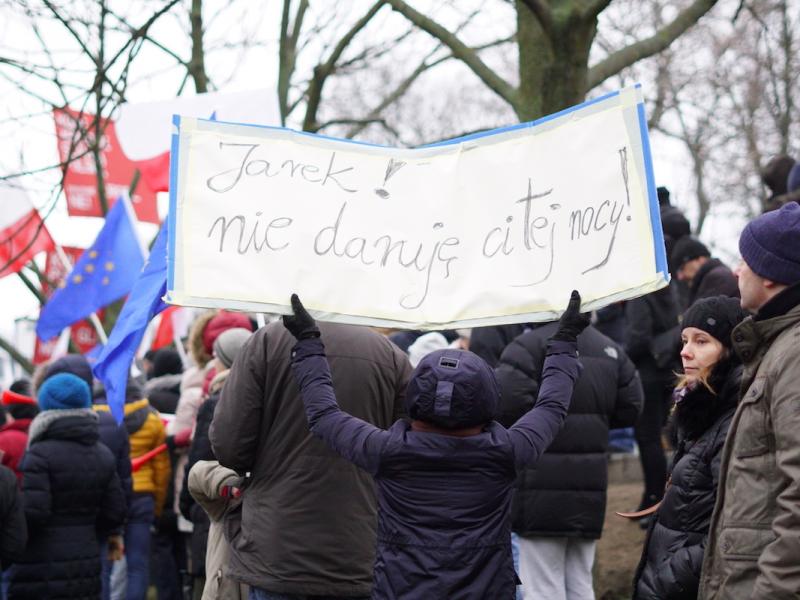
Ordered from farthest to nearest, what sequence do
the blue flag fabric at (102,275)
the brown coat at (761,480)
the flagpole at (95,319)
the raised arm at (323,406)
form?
the flagpole at (95,319) → the blue flag fabric at (102,275) → the raised arm at (323,406) → the brown coat at (761,480)

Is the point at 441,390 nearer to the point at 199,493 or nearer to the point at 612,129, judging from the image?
the point at 612,129

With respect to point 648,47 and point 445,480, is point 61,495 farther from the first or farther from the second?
point 648,47

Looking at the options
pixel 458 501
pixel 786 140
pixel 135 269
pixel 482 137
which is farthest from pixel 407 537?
pixel 786 140

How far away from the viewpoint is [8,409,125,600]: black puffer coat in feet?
20.2

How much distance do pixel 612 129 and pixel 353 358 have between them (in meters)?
1.26

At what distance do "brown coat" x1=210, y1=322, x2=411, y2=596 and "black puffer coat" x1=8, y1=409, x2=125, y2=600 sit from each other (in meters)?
2.58

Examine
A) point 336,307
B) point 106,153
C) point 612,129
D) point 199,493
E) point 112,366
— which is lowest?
point 199,493

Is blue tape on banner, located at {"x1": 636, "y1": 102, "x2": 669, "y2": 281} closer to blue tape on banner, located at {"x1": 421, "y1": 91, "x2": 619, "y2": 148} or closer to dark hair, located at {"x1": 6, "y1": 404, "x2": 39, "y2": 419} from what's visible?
blue tape on banner, located at {"x1": 421, "y1": 91, "x2": 619, "y2": 148}

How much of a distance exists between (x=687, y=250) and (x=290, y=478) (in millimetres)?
4315

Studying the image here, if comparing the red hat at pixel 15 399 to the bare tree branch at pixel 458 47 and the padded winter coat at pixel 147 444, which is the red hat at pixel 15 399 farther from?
the bare tree branch at pixel 458 47

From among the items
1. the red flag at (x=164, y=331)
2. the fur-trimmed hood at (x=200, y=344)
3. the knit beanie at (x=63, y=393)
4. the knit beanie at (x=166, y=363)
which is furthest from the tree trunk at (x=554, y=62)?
the red flag at (x=164, y=331)

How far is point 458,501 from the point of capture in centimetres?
333

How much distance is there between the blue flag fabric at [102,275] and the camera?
30.2 feet

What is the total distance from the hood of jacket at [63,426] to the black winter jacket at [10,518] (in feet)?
1.53
